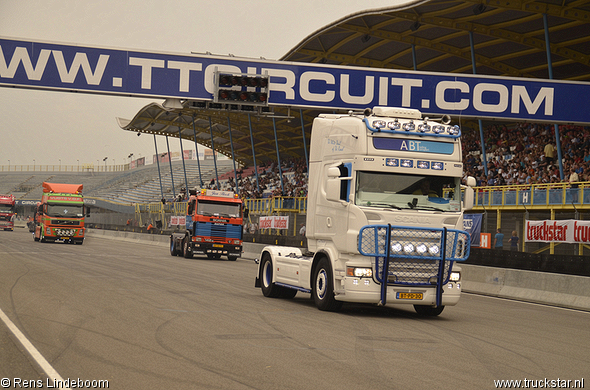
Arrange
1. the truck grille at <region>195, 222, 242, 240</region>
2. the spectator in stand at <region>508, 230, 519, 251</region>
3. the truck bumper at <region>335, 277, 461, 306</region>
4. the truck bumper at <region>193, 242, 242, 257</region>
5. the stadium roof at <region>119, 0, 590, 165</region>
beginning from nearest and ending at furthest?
1. the truck bumper at <region>335, 277, 461, 306</region>
2. the spectator in stand at <region>508, 230, 519, 251</region>
3. the stadium roof at <region>119, 0, 590, 165</region>
4. the truck grille at <region>195, 222, 242, 240</region>
5. the truck bumper at <region>193, 242, 242, 257</region>

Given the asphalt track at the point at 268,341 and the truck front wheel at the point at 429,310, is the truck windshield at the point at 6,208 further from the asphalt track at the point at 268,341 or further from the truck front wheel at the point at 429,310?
the truck front wheel at the point at 429,310

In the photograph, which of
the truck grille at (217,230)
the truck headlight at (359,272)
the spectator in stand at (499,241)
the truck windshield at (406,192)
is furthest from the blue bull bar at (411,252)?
the truck grille at (217,230)

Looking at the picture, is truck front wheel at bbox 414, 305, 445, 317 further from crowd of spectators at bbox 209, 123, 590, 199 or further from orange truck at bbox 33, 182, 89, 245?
orange truck at bbox 33, 182, 89, 245

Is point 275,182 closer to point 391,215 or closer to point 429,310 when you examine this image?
point 429,310

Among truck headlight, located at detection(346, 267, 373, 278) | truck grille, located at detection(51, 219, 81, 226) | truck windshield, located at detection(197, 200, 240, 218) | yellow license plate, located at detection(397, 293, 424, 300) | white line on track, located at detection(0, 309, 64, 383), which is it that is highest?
truck windshield, located at detection(197, 200, 240, 218)

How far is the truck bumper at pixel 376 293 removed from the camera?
462 inches

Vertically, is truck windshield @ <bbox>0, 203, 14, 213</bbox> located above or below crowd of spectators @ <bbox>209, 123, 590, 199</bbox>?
below

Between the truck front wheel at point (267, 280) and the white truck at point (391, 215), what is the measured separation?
1.81 meters

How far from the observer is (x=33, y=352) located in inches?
297

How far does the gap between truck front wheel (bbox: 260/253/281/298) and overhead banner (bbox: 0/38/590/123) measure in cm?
768

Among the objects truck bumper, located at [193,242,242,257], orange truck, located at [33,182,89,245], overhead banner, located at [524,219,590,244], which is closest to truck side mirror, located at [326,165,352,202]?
overhead banner, located at [524,219,590,244]

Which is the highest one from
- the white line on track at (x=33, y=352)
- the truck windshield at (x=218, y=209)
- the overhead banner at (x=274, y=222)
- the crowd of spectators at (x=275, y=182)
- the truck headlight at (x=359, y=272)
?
the crowd of spectators at (x=275, y=182)

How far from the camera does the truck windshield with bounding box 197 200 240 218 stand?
32031 millimetres

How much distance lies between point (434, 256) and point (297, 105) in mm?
10807
